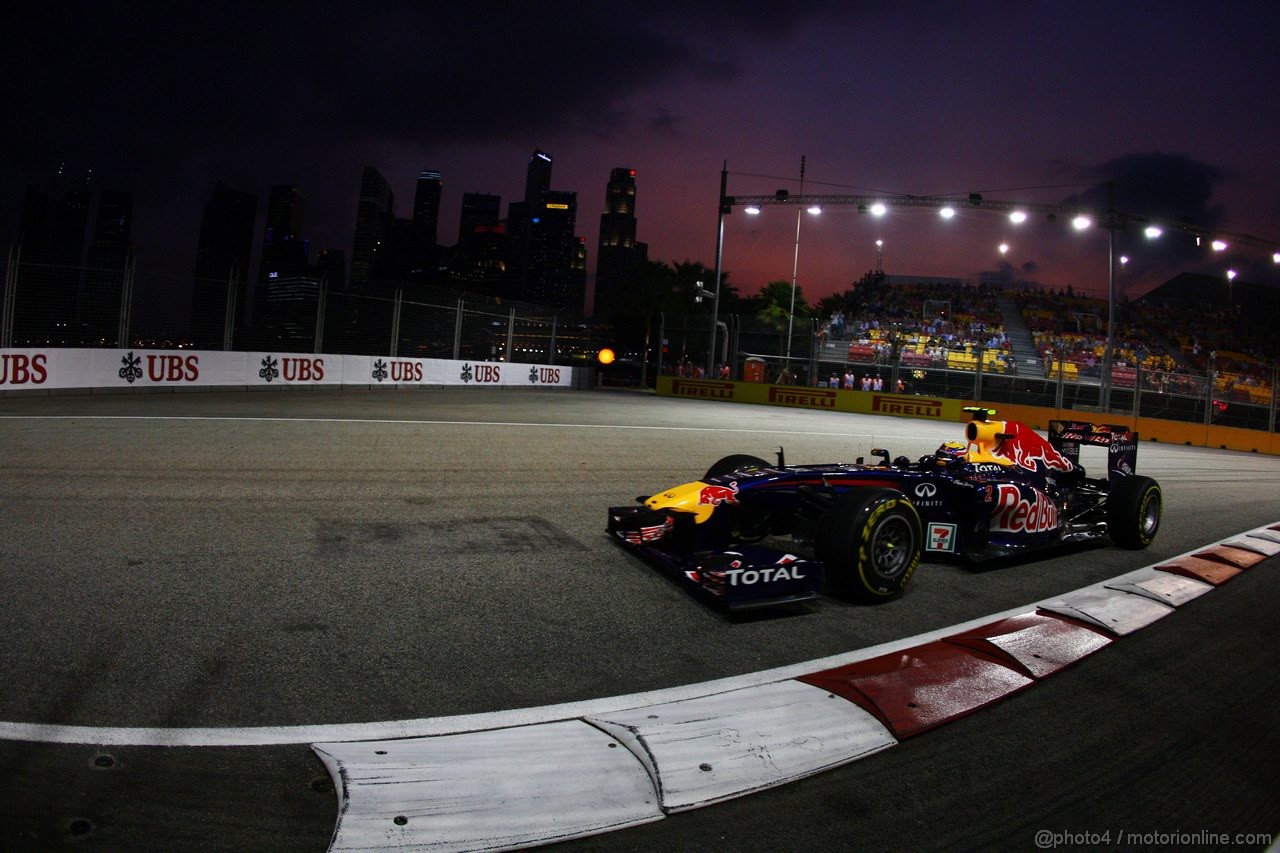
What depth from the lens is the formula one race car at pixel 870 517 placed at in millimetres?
4988

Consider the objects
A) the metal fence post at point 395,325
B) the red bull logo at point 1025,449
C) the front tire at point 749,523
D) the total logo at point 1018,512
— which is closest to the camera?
the front tire at point 749,523

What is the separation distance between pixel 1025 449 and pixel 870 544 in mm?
2834

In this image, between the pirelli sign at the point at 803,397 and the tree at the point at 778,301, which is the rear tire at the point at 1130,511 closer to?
the pirelli sign at the point at 803,397

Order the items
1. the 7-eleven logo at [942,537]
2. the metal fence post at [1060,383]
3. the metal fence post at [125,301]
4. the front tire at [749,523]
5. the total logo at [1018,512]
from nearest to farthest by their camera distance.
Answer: the front tire at [749,523] < the 7-eleven logo at [942,537] < the total logo at [1018,512] < the metal fence post at [125,301] < the metal fence post at [1060,383]

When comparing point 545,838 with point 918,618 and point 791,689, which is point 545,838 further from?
point 918,618

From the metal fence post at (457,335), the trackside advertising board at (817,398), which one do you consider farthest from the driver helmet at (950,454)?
the metal fence post at (457,335)

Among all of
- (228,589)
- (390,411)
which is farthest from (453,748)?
(390,411)

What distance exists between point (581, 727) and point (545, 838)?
0.73m

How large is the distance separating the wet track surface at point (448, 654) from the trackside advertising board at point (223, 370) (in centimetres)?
949

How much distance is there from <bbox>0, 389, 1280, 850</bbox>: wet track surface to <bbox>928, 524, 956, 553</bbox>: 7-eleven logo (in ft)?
0.78

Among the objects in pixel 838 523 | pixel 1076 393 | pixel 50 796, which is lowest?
pixel 50 796

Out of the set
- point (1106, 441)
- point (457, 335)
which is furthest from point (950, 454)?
point (457, 335)

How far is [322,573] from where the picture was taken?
514 centimetres

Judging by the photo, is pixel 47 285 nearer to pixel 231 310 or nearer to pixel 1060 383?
pixel 231 310
